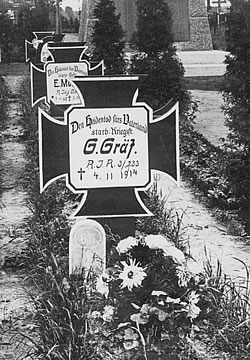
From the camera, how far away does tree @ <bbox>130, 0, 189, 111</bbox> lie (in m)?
11.9

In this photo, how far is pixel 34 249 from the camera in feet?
17.6

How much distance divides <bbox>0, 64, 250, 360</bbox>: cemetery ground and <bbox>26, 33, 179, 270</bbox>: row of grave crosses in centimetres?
41

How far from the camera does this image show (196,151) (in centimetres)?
1010

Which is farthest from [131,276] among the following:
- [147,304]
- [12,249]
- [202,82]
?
[202,82]

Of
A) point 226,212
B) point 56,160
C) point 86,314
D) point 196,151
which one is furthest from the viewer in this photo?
point 196,151

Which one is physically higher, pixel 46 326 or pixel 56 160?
pixel 56 160

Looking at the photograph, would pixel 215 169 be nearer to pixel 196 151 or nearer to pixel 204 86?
pixel 196 151

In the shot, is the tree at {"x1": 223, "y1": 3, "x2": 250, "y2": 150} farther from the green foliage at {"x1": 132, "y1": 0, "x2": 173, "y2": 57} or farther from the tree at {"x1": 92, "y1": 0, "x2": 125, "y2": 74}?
the tree at {"x1": 92, "y1": 0, "x2": 125, "y2": 74}

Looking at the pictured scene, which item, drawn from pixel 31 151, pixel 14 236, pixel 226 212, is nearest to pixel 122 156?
pixel 14 236

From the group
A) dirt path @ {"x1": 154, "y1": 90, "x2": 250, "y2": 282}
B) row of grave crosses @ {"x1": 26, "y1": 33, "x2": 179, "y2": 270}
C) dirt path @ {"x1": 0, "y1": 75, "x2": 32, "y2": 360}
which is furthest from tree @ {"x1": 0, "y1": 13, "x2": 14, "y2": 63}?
row of grave crosses @ {"x1": 26, "y1": 33, "x2": 179, "y2": 270}

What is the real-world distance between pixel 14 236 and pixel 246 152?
2.06 meters

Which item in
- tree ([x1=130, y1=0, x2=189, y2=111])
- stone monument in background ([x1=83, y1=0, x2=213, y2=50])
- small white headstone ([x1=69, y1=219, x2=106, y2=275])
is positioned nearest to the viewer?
small white headstone ([x1=69, y1=219, x2=106, y2=275])

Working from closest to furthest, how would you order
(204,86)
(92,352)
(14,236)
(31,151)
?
(92,352), (14,236), (31,151), (204,86)

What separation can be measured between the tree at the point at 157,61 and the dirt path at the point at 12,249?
2004 mm
